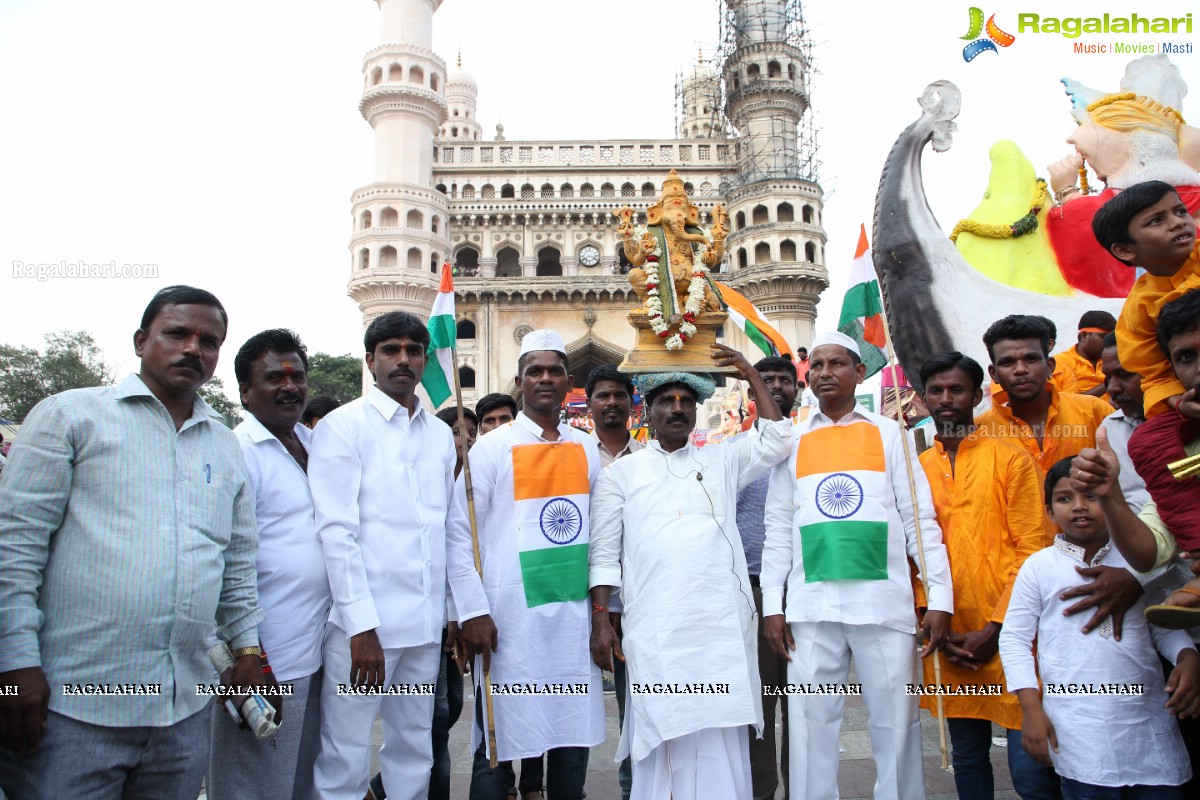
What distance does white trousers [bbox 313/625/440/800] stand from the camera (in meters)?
2.59

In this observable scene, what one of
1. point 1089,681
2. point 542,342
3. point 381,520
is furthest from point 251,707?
point 1089,681

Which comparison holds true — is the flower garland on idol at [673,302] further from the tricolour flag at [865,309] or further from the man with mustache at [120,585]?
the man with mustache at [120,585]

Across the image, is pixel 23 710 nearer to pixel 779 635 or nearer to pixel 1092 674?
pixel 779 635

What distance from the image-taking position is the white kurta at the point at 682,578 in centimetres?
263

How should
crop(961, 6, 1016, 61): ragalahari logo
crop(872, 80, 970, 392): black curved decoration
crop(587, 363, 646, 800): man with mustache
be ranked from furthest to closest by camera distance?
1. crop(961, 6, 1016, 61): ragalahari logo
2. crop(872, 80, 970, 392): black curved decoration
3. crop(587, 363, 646, 800): man with mustache

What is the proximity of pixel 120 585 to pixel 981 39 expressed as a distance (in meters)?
8.36

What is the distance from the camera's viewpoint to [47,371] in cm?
3619

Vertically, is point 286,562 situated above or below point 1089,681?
above

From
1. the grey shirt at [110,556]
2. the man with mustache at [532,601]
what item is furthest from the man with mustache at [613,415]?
the grey shirt at [110,556]

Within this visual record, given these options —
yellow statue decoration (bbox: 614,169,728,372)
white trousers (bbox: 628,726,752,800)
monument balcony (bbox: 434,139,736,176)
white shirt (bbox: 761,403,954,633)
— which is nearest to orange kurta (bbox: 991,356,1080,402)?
white shirt (bbox: 761,403,954,633)

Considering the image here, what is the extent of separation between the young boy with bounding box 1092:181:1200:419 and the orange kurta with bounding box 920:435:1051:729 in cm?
59

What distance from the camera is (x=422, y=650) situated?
2.75 meters

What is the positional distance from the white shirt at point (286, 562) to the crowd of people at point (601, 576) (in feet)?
0.04

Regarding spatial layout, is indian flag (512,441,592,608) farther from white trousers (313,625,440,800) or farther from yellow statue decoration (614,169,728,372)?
yellow statue decoration (614,169,728,372)
